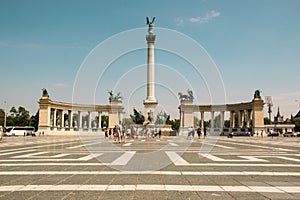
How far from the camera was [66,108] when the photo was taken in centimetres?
9300

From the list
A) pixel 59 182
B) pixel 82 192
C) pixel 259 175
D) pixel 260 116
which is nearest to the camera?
pixel 82 192

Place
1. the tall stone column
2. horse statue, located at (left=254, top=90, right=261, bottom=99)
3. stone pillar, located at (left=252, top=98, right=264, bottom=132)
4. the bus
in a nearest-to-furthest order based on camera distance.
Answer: the tall stone column → the bus → stone pillar, located at (left=252, top=98, right=264, bottom=132) → horse statue, located at (left=254, top=90, right=261, bottom=99)

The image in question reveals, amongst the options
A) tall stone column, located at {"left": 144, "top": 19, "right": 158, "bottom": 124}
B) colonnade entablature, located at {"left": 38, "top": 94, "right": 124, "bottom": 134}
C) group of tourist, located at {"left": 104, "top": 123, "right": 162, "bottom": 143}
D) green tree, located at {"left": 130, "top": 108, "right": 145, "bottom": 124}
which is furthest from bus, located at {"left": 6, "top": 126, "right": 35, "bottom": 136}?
group of tourist, located at {"left": 104, "top": 123, "right": 162, "bottom": 143}

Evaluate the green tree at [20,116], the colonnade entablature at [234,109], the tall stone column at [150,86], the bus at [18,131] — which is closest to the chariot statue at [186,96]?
the colonnade entablature at [234,109]

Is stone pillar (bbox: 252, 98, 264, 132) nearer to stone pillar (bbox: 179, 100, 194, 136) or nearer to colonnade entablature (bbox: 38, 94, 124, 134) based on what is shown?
stone pillar (bbox: 179, 100, 194, 136)

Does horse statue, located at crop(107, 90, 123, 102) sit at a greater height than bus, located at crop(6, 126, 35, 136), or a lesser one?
greater

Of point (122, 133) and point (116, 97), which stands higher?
point (116, 97)

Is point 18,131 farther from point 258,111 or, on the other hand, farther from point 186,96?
point 258,111

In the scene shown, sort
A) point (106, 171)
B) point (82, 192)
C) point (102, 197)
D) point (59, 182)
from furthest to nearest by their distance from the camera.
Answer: point (106, 171) → point (59, 182) → point (82, 192) → point (102, 197)

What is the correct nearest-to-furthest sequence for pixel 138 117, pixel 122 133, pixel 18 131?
pixel 122 133 → pixel 138 117 → pixel 18 131

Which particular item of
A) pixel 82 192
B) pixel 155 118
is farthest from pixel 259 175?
pixel 155 118

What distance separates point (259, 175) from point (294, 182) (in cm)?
130

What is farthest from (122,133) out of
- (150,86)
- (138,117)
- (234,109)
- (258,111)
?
(234,109)

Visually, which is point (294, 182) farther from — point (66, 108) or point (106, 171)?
point (66, 108)
